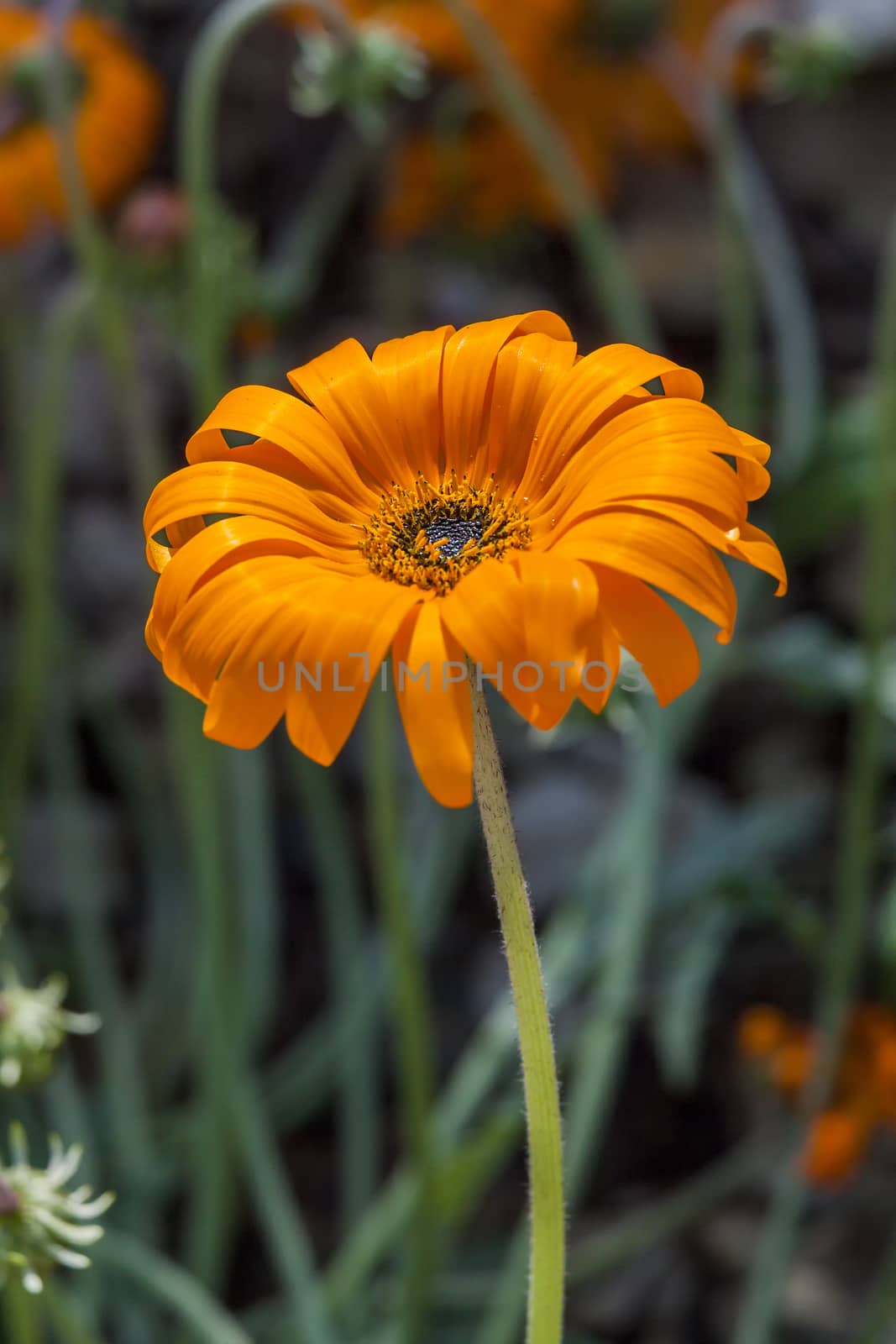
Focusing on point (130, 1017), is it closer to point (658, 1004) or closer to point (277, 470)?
point (658, 1004)

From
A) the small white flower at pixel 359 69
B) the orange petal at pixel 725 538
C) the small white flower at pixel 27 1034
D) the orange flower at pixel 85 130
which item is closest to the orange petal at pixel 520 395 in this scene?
the orange petal at pixel 725 538

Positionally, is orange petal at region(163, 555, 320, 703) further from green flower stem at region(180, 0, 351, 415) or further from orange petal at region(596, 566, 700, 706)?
green flower stem at region(180, 0, 351, 415)

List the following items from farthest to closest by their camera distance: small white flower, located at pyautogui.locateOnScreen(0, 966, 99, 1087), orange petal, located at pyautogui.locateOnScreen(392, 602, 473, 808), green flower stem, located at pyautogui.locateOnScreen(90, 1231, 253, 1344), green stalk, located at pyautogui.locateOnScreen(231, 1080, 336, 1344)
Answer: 1. green stalk, located at pyautogui.locateOnScreen(231, 1080, 336, 1344)
2. green flower stem, located at pyautogui.locateOnScreen(90, 1231, 253, 1344)
3. small white flower, located at pyautogui.locateOnScreen(0, 966, 99, 1087)
4. orange petal, located at pyautogui.locateOnScreen(392, 602, 473, 808)

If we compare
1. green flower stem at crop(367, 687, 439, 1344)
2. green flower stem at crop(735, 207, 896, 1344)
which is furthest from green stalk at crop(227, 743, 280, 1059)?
green flower stem at crop(735, 207, 896, 1344)

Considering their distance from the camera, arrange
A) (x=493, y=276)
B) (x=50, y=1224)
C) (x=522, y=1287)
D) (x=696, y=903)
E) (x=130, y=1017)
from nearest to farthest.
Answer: (x=50, y=1224) → (x=522, y=1287) → (x=696, y=903) → (x=130, y=1017) → (x=493, y=276)

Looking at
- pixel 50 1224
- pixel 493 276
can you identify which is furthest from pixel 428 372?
pixel 493 276

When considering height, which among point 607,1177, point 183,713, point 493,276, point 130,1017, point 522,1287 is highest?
point 493,276

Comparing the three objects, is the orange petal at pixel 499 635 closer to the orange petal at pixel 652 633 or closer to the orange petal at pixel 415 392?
the orange petal at pixel 652 633
